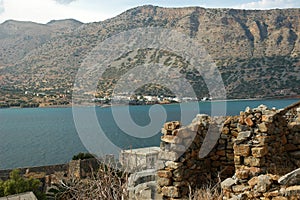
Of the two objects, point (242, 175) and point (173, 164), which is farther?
point (173, 164)

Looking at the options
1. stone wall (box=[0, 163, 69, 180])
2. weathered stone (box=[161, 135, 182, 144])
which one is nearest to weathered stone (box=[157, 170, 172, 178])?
weathered stone (box=[161, 135, 182, 144])

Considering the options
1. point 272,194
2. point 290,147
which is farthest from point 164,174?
point 272,194

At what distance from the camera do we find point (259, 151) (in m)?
6.20

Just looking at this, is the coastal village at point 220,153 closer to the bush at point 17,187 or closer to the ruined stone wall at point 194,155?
the ruined stone wall at point 194,155

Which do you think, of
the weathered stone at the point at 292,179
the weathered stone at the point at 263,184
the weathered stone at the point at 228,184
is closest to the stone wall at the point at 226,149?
the weathered stone at the point at 228,184

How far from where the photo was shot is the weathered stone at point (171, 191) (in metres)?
6.66

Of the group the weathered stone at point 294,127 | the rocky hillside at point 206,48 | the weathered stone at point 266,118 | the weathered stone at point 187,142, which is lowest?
the weathered stone at point 187,142

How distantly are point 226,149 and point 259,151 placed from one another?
1092 mm

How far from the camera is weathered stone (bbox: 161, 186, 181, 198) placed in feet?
21.8

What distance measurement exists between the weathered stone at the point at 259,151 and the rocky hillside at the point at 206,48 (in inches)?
2684

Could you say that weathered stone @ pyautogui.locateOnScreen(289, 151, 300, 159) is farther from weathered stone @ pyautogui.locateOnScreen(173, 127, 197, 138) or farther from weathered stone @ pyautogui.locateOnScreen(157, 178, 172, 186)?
weathered stone @ pyautogui.locateOnScreen(157, 178, 172, 186)

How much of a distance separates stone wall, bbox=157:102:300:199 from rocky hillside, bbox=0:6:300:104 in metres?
67.2

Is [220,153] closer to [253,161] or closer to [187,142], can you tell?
[187,142]

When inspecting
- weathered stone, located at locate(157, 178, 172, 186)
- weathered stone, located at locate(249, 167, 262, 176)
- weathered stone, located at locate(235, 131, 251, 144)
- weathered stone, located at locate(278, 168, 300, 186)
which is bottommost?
weathered stone, located at locate(157, 178, 172, 186)
